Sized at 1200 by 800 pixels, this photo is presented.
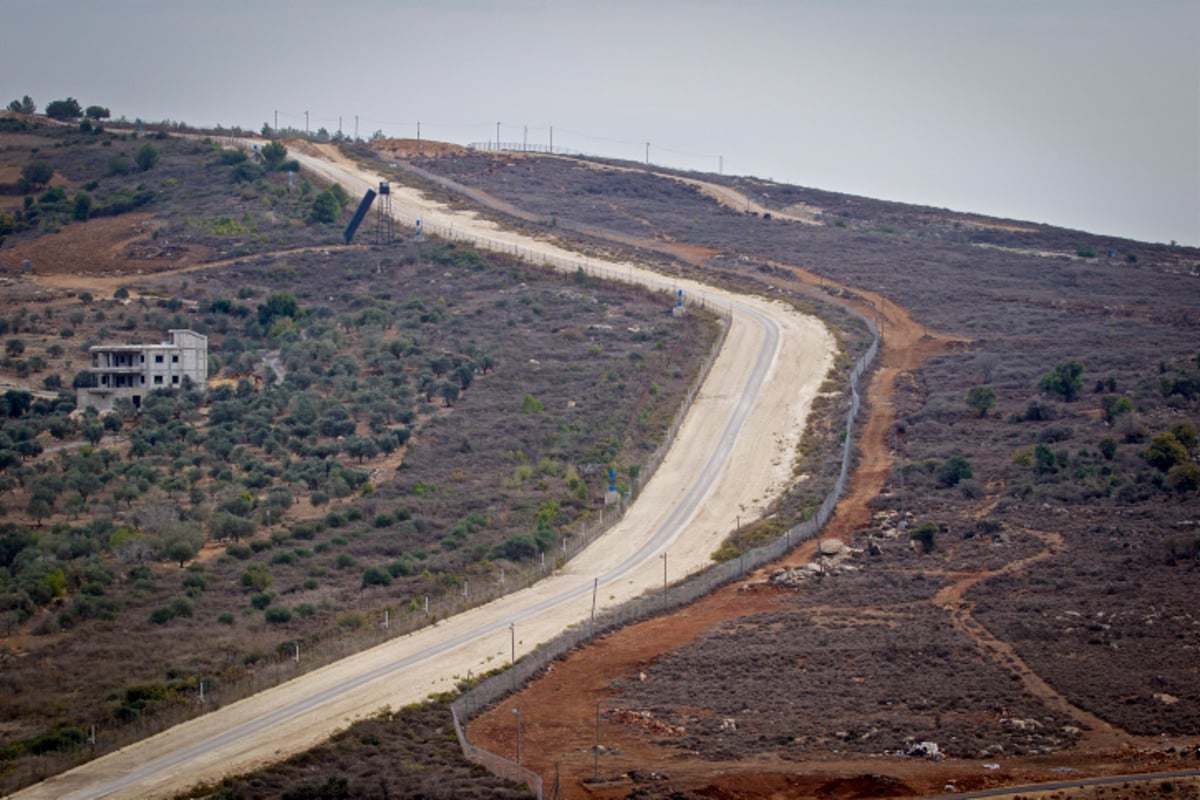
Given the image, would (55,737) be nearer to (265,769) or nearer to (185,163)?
(265,769)

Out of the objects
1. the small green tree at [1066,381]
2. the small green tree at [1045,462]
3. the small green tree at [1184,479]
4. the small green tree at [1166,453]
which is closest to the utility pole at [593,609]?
the small green tree at [1045,462]

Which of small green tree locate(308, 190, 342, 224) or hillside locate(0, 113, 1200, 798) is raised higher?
small green tree locate(308, 190, 342, 224)

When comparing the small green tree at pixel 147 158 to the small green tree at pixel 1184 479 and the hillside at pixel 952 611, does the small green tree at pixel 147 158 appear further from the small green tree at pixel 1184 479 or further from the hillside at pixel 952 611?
the small green tree at pixel 1184 479

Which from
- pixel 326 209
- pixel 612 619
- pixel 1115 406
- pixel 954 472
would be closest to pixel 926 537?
pixel 954 472

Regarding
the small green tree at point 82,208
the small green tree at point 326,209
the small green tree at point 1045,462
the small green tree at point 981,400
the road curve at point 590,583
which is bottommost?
the road curve at point 590,583

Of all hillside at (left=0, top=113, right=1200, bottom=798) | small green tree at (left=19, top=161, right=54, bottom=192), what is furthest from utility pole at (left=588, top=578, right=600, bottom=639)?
small green tree at (left=19, top=161, right=54, bottom=192)

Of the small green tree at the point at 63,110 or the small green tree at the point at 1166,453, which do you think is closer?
the small green tree at the point at 1166,453

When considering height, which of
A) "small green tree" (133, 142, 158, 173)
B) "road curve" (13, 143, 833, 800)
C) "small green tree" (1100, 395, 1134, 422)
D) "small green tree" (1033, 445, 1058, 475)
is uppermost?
"small green tree" (133, 142, 158, 173)

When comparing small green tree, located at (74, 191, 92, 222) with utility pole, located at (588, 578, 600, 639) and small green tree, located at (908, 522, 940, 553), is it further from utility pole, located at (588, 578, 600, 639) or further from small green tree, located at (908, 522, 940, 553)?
small green tree, located at (908, 522, 940, 553)

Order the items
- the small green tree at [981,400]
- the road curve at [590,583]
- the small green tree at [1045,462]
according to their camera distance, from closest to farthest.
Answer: the road curve at [590,583] → the small green tree at [1045,462] → the small green tree at [981,400]
